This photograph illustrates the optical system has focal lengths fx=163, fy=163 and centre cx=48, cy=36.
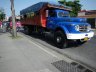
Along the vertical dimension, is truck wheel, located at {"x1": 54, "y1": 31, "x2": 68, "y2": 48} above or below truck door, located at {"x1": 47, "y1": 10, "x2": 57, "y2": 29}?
below

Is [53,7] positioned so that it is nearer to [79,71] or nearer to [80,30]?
[80,30]

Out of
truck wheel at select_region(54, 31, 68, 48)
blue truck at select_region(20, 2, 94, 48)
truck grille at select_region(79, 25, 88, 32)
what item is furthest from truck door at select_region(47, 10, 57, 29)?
truck grille at select_region(79, 25, 88, 32)

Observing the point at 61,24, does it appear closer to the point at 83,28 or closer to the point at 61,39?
the point at 61,39

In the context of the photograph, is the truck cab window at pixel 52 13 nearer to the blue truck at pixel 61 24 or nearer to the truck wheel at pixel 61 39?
the blue truck at pixel 61 24

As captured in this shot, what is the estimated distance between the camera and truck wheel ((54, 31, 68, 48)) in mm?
10340

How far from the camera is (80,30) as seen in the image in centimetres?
1010

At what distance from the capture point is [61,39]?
34.5 ft

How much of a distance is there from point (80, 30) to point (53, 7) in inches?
142

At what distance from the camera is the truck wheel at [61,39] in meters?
10.3

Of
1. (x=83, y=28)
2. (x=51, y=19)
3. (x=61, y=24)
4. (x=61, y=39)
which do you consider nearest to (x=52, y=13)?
(x=51, y=19)

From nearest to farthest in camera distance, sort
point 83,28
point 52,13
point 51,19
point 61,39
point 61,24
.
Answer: point 83,28, point 61,39, point 61,24, point 51,19, point 52,13

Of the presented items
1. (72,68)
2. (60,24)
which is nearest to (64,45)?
(60,24)

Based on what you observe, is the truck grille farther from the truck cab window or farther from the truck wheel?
the truck cab window

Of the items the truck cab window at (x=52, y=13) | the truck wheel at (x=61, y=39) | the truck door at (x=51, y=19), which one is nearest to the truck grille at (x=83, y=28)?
the truck wheel at (x=61, y=39)
